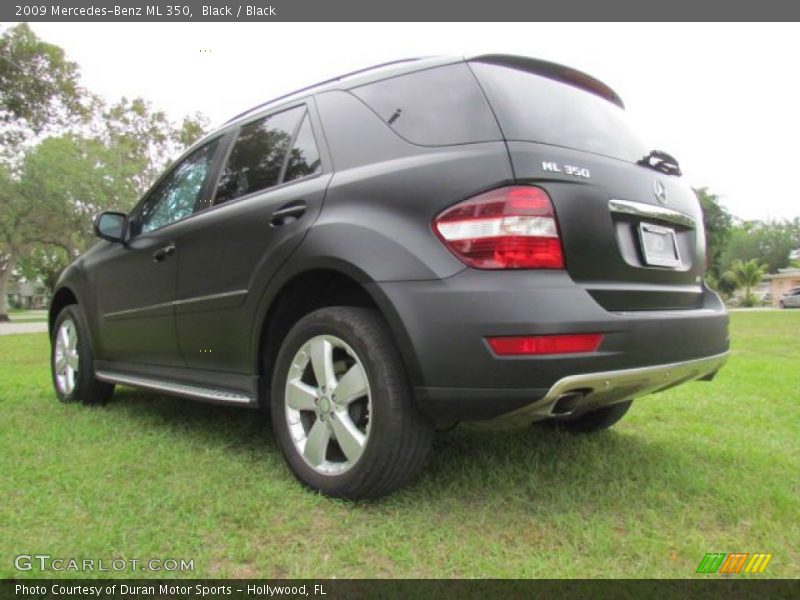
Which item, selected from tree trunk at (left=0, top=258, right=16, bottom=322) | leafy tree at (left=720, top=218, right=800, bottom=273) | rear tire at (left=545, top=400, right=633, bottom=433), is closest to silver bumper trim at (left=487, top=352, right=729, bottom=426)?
rear tire at (left=545, top=400, right=633, bottom=433)

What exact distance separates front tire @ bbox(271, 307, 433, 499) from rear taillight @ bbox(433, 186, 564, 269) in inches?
18.9

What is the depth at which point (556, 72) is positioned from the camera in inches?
104

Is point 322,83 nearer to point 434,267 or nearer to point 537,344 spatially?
point 434,267

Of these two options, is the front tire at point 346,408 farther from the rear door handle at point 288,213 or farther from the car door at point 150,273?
the car door at point 150,273

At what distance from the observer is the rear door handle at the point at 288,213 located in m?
2.53

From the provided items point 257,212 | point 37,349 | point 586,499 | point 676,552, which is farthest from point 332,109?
point 37,349

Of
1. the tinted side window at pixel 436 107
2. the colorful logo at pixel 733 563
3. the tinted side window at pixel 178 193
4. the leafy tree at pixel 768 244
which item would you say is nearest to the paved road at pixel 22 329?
the tinted side window at pixel 178 193

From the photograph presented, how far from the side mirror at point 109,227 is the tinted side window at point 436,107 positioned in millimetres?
2175

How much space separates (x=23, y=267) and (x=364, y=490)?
5944 cm

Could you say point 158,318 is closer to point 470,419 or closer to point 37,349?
point 470,419

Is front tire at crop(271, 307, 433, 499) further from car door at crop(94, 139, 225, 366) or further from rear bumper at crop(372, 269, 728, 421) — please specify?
car door at crop(94, 139, 225, 366)

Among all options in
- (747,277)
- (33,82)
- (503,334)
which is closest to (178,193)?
(503,334)

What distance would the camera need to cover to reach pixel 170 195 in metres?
3.79

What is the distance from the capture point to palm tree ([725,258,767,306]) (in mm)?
47891
